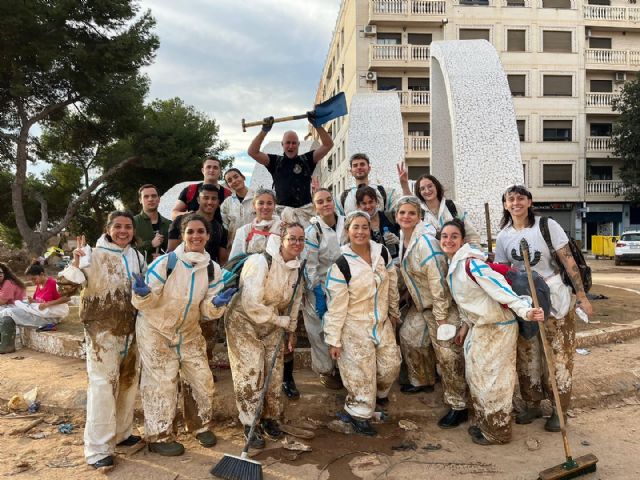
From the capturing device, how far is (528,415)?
149 inches

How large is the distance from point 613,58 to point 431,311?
29679 mm

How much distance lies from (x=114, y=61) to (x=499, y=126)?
47.4 feet

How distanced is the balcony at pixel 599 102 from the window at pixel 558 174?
3.45 m

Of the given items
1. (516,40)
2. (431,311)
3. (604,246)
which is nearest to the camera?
(431,311)

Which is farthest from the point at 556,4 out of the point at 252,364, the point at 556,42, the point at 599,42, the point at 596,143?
the point at 252,364

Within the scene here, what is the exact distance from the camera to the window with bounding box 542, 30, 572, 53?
2643 centimetres

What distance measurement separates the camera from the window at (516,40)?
26141mm

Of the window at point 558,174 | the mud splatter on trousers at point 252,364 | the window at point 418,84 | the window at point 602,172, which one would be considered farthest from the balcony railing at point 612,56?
the mud splatter on trousers at point 252,364

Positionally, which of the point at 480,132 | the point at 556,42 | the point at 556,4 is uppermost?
the point at 556,4

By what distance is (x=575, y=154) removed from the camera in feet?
86.9

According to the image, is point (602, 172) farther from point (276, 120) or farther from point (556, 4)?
point (276, 120)

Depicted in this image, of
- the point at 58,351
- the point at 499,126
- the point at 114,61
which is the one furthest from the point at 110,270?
the point at 114,61

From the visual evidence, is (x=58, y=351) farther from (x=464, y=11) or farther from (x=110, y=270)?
(x=464, y=11)

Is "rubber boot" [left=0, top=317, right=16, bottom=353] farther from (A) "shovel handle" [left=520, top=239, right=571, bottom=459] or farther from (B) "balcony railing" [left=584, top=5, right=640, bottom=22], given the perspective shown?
Answer: (B) "balcony railing" [left=584, top=5, right=640, bottom=22]
